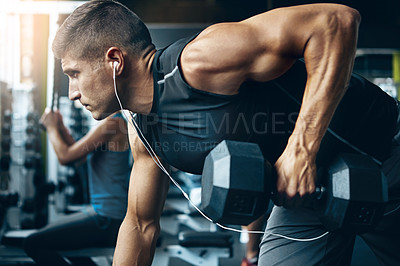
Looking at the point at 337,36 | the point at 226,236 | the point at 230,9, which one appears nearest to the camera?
the point at 337,36

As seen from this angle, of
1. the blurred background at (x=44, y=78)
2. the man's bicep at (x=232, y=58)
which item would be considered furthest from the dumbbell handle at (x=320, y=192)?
the blurred background at (x=44, y=78)

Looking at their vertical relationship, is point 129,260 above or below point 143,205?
below

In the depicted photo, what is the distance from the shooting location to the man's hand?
2.82 ft

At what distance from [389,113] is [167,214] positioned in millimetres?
3141

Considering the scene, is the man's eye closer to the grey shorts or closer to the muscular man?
the grey shorts

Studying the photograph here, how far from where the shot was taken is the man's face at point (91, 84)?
1101 mm

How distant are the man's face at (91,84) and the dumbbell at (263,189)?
42 cm

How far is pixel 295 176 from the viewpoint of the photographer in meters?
0.86

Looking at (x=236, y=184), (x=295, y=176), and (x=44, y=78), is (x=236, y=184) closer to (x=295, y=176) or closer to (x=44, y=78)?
(x=295, y=176)

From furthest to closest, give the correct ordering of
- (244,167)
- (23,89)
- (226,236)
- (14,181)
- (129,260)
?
1. (23,89)
2. (14,181)
3. (226,236)
4. (129,260)
5. (244,167)

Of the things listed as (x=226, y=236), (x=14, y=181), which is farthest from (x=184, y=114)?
(x=14, y=181)

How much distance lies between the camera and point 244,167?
0.80m

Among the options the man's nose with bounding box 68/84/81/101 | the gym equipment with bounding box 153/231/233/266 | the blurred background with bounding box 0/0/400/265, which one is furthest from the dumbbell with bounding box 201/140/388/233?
the blurred background with bounding box 0/0/400/265

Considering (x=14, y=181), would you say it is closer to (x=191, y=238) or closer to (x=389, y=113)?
(x=191, y=238)
